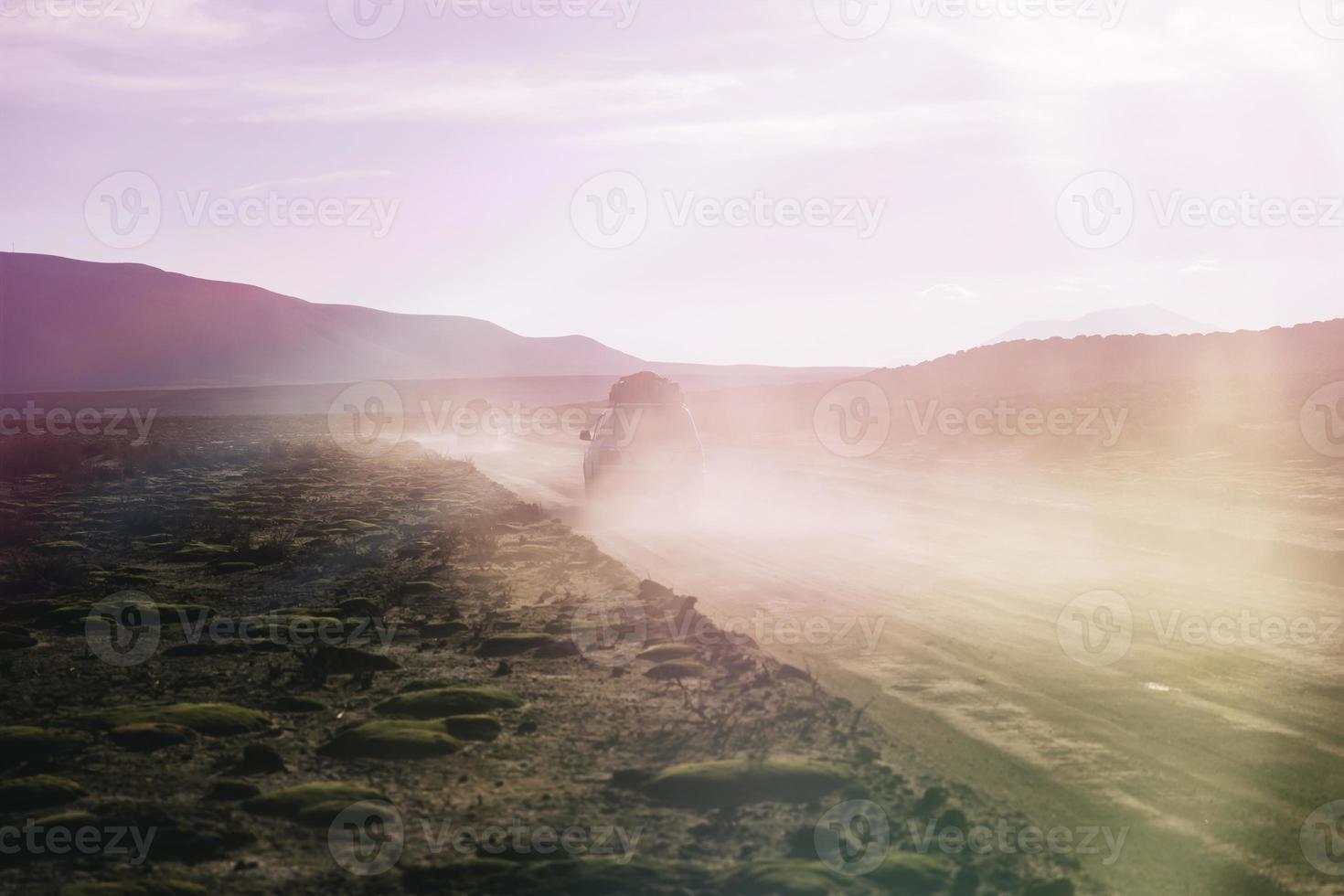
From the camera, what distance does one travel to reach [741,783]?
21.6 ft

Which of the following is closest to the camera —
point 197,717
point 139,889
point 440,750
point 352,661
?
point 139,889

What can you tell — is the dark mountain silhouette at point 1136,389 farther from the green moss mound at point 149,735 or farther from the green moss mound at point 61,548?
the green moss mound at point 149,735

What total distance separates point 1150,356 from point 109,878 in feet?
274

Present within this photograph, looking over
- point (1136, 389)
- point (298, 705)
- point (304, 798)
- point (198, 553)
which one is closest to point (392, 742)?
point (304, 798)

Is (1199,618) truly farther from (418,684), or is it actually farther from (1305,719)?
(418,684)

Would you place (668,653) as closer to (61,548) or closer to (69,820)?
(69,820)

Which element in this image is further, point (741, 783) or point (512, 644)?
point (512, 644)

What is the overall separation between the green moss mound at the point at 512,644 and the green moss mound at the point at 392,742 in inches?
97.9

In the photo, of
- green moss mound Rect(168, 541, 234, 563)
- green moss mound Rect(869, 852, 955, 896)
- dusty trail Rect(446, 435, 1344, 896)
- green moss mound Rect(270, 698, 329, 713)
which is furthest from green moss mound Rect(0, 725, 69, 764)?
green moss mound Rect(168, 541, 234, 563)

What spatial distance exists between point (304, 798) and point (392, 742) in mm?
1128

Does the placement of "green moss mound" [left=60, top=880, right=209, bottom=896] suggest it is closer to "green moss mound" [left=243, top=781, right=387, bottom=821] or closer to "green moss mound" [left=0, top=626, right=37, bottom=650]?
"green moss mound" [left=243, top=781, right=387, bottom=821]

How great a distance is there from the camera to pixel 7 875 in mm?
5387

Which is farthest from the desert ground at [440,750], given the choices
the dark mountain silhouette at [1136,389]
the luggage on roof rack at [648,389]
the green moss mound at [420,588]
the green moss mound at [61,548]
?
the dark mountain silhouette at [1136,389]

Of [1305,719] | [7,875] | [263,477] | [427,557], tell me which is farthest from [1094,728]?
[263,477]
